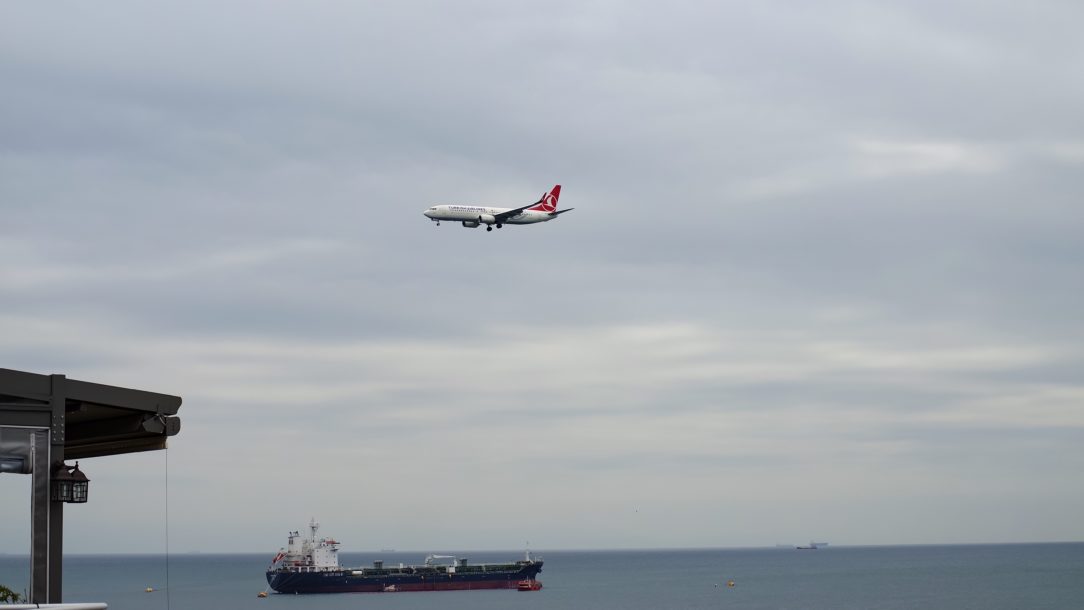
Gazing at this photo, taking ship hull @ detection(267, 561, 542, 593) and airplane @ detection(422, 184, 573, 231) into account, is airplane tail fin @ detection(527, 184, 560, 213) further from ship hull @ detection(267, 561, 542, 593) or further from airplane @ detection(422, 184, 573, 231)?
ship hull @ detection(267, 561, 542, 593)

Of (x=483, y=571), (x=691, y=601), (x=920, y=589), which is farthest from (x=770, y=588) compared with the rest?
(x=483, y=571)

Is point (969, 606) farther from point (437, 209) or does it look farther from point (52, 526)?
point (52, 526)

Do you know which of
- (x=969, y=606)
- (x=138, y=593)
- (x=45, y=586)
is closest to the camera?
(x=45, y=586)

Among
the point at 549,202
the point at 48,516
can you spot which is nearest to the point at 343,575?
the point at 549,202

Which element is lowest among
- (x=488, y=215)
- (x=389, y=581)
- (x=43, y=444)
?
(x=389, y=581)

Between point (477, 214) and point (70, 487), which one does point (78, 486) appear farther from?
point (477, 214)

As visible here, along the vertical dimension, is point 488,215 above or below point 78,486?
above
